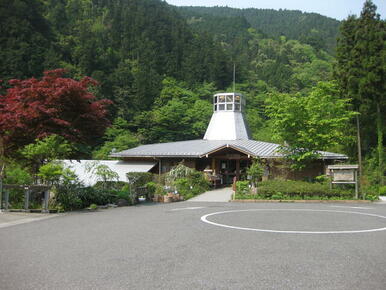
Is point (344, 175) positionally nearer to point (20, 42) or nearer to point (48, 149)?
point (48, 149)

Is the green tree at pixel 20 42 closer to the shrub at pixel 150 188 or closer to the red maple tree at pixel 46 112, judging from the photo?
the shrub at pixel 150 188

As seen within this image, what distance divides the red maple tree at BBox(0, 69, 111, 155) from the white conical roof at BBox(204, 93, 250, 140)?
16.2 m

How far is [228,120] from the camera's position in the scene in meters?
28.3

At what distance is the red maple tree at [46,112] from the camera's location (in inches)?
439

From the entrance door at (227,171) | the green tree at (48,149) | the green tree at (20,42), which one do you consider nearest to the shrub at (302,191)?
the green tree at (48,149)

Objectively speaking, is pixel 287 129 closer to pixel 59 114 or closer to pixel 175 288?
pixel 59 114

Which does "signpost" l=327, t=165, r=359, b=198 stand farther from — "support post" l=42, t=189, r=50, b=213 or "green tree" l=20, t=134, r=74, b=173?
"support post" l=42, t=189, r=50, b=213

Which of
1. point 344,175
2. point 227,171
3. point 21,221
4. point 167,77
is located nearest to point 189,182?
point 227,171

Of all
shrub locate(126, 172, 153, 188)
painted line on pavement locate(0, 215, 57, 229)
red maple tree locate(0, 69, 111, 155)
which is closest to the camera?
painted line on pavement locate(0, 215, 57, 229)

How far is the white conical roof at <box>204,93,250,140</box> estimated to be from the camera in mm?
27547

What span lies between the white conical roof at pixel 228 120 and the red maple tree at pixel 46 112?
1618cm

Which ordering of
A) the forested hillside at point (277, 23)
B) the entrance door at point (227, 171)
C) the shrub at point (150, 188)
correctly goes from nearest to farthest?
the shrub at point (150, 188)
the entrance door at point (227, 171)
the forested hillside at point (277, 23)

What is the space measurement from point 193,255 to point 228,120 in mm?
23606

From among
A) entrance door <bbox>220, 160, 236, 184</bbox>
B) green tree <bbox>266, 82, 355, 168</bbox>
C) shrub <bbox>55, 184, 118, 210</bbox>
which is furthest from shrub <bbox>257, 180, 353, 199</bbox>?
entrance door <bbox>220, 160, 236, 184</bbox>
